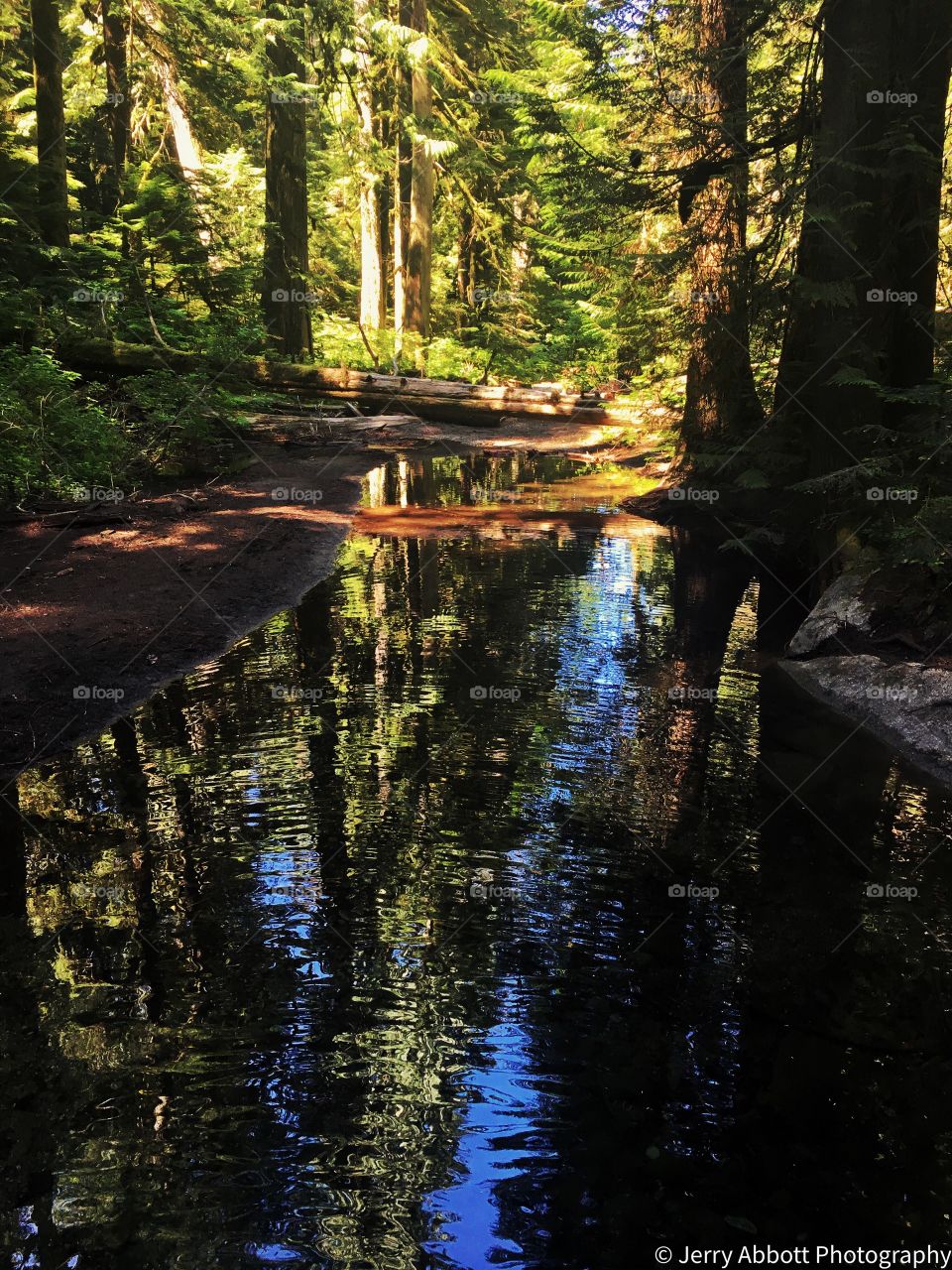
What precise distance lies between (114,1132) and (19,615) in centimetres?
561

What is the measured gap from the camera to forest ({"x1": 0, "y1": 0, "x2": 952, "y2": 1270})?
2.99 metres

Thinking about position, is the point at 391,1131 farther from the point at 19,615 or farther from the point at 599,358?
the point at 599,358

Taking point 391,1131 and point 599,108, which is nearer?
point 391,1131

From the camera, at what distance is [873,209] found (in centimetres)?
925

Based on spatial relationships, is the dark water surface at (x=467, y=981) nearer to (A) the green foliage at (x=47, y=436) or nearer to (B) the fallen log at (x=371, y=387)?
(A) the green foliage at (x=47, y=436)

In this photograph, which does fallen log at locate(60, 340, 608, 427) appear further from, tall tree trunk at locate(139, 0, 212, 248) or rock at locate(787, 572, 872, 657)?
rock at locate(787, 572, 872, 657)

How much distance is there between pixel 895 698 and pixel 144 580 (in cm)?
668

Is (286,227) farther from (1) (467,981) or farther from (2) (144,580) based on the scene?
(1) (467,981)

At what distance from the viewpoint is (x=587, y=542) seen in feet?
42.5

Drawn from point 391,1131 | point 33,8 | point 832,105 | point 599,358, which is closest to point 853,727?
point 391,1131

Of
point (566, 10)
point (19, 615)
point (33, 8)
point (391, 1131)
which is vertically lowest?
point (391, 1131)

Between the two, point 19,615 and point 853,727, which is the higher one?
point 19,615

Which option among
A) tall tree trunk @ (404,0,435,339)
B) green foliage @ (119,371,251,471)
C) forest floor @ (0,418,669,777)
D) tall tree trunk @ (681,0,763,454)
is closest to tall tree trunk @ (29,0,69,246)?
green foliage @ (119,371,251,471)

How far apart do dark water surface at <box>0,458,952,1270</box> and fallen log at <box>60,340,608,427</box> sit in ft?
37.3
